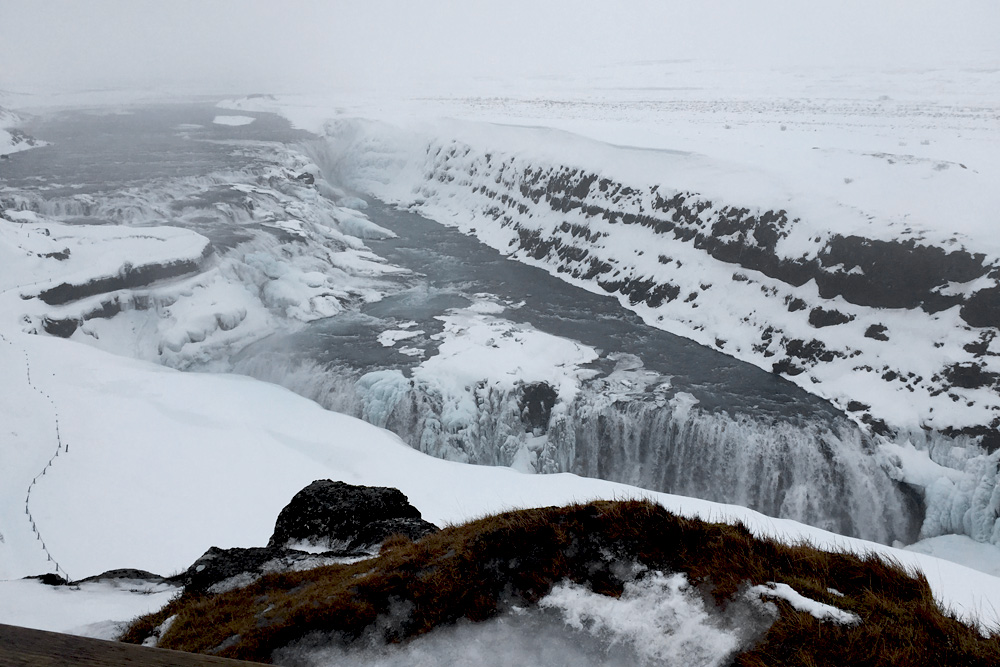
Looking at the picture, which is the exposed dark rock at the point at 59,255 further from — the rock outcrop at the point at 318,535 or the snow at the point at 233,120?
the snow at the point at 233,120

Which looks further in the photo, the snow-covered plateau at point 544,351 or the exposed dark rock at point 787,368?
the exposed dark rock at point 787,368

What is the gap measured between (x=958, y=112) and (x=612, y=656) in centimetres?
5176

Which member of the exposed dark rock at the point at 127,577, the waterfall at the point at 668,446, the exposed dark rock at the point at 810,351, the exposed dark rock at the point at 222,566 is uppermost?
the exposed dark rock at the point at 222,566

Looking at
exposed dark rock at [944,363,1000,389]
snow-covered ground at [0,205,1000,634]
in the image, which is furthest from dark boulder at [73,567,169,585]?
exposed dark rock at [944,363,1000,389]

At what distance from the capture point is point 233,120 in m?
78.9

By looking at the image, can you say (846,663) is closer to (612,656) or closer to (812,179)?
(612,656)

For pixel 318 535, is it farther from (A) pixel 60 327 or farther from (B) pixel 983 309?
(B) pixel 983 309

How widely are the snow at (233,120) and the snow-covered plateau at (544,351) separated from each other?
3395cm

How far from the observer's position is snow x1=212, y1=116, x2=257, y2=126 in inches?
3015

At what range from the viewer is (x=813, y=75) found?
68.2 m

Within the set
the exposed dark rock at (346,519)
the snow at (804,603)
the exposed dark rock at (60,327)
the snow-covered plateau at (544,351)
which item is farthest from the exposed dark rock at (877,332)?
the exposed dark rock at (60,327)

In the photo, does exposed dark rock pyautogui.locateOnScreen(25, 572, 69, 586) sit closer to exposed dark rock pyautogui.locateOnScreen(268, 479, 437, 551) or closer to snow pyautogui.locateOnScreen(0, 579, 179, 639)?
snow pyautogui.locateOnScreen(0, 579, 179, 639)

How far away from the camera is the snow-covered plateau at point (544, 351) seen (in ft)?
54.9

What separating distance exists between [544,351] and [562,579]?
70.1 ft
